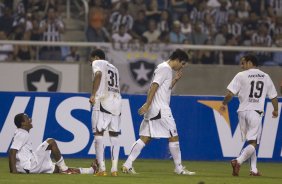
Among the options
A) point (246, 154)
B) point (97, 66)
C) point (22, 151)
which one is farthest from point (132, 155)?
point (246, 154)

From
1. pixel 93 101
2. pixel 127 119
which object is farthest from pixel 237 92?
pixel 127 119

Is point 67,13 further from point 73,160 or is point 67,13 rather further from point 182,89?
point 73,160

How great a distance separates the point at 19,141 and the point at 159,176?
7.64 feet

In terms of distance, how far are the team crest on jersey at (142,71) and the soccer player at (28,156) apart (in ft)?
27.9

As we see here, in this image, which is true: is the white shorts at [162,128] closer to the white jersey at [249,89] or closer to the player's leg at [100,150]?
the player's leg at [100,150]

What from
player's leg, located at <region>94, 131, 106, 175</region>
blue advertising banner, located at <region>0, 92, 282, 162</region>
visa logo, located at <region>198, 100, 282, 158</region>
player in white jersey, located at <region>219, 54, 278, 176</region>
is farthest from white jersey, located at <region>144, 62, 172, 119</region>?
visa logo, located at <region>198, 100, 282, 158</region>

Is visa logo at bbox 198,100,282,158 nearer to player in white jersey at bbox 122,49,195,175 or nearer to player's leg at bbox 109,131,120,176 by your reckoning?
player in white jersey at bbox 122,49,195,175

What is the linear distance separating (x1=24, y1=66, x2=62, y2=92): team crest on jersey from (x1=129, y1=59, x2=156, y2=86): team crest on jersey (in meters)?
1.82

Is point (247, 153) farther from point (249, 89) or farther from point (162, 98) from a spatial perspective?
point (162, 98)

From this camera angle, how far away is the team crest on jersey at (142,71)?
25.4 meters

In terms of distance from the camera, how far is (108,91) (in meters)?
16.7

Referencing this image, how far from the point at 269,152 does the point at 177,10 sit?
7.43 metres

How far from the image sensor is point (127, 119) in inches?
853

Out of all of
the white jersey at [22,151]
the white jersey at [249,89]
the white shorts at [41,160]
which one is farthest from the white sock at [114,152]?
the white jersey at [249,89]
